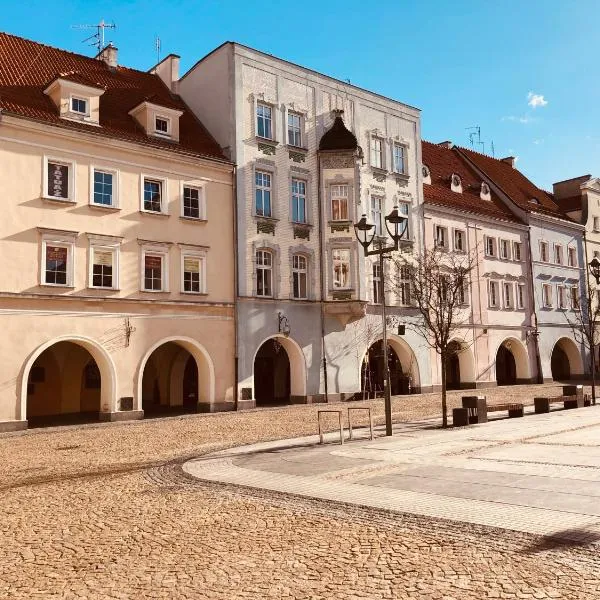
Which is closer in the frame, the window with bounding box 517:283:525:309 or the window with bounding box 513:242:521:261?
the window with bounding box 517:283:525:309

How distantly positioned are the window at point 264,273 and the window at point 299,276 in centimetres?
126

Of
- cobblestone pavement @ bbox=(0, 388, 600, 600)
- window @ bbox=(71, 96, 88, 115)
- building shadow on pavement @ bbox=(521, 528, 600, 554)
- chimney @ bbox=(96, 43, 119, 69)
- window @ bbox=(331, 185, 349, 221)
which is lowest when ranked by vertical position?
cobblestone pavement @ bbox=(0, 388, 600, 600)

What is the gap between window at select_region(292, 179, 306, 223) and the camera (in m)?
31.2

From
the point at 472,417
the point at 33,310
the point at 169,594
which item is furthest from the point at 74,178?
the point at 169,594

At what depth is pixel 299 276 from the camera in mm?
31125

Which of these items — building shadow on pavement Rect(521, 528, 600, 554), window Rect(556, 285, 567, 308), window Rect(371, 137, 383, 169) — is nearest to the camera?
building shadow on pavement Rect(521, 528, 600, 554)

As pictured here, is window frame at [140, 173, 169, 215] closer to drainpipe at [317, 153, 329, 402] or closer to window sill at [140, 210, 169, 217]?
window sill at [140, 210, 169, 217]

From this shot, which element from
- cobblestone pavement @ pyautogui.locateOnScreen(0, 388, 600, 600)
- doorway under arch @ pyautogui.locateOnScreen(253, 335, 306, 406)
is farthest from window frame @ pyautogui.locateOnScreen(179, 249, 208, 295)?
cobblestone pavement @ pyautogui.locateOnScreen(0, 388, 600, 600)

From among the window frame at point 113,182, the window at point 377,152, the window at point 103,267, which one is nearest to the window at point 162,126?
the window frame at point 113,182

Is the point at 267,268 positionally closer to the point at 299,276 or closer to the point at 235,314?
the point at 299,276

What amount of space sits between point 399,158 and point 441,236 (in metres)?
5.11

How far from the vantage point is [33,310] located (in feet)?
75.2

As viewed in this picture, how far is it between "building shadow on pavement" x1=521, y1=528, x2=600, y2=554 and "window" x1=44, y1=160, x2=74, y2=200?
20.8m

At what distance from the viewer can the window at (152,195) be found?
86.9ft
